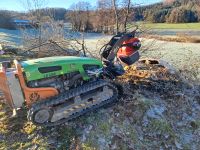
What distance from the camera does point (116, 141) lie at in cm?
494

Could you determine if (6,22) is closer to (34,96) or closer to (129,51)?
(129,51)

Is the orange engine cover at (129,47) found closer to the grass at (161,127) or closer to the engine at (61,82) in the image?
the engine at (61,82)

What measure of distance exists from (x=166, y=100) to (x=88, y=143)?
2065 mm

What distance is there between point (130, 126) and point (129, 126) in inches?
0.8

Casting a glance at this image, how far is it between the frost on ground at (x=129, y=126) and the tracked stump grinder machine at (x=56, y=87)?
206 millimetres

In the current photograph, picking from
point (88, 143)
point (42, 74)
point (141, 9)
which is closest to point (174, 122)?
point (88, 143)

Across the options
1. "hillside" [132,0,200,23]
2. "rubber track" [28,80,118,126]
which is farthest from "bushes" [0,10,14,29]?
"rubber track" [28,80,118,126]

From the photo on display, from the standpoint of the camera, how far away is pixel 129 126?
17.2ft

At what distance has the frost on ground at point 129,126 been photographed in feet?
16.1

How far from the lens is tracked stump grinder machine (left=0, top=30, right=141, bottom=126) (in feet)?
16.0

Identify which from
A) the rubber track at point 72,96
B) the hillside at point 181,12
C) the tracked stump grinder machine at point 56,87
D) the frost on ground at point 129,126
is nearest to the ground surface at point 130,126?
the frost on ground at point 129,126

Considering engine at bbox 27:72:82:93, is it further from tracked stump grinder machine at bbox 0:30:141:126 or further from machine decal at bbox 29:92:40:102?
machine decal at bbox 29:92:40:102

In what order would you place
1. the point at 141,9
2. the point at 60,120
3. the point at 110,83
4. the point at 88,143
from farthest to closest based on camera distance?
the point at 141,9
the point at 110,83
the point at 60,120
the point at 88,143

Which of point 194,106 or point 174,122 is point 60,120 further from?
point 194,106
